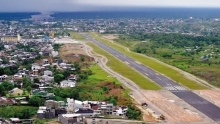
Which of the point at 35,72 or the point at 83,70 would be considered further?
the point at 83,70

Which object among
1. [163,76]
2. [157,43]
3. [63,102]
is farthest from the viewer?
[157,43]

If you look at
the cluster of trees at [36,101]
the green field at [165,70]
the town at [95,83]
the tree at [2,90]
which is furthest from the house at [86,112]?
the green field at [165,70]

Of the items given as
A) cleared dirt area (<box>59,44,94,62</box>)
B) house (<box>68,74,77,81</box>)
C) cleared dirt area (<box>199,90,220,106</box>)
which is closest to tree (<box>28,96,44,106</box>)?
house (<box>68,74,77,81</box>)

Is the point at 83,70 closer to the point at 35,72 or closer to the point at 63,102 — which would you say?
the point at 35,72

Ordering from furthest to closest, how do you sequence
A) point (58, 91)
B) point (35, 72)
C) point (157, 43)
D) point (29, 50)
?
point (157, 43), point (29, 50), point (35, 72), point (58, 91)

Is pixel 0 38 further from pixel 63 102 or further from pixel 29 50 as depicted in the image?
pixel 63 102

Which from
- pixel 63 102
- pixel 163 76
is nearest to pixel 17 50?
pixel 163 76

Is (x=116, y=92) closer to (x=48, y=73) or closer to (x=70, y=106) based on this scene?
(x=70, y=106)
